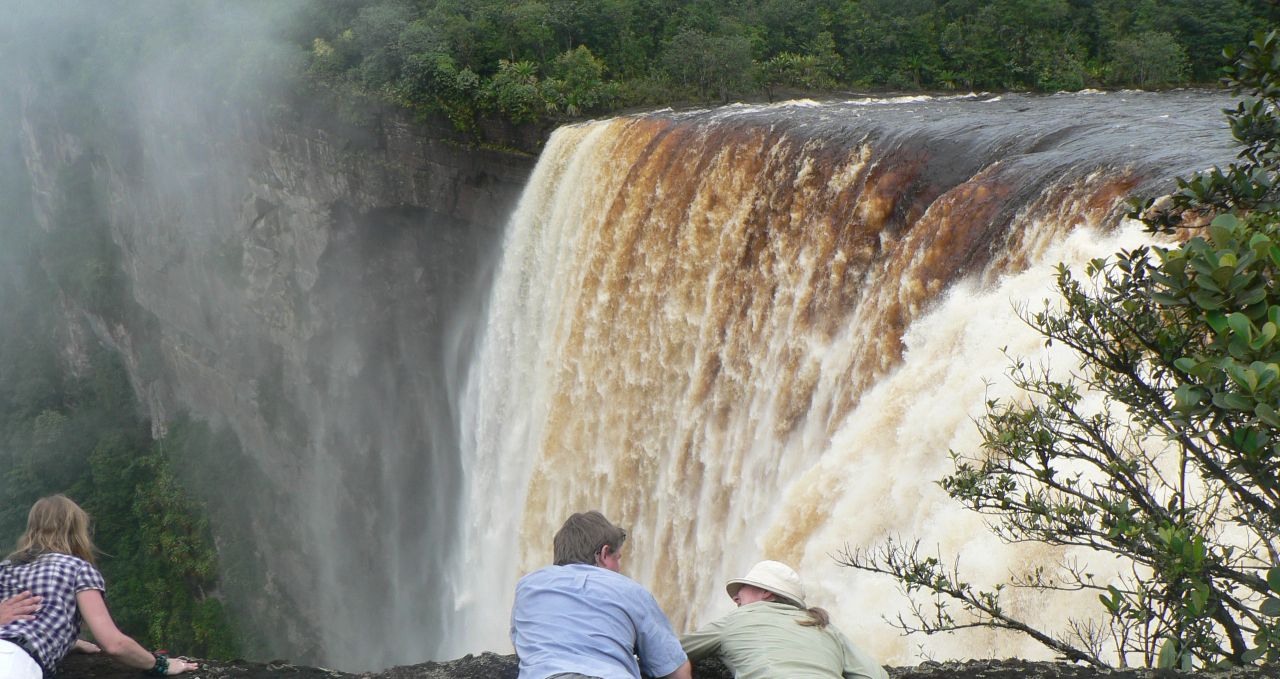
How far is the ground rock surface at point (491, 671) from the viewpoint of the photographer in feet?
11.5

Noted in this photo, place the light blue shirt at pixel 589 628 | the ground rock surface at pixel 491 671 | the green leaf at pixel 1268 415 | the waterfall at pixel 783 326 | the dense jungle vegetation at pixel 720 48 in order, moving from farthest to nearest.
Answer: the dense jungle vegetation at pixel 720 48
the waterfall at pixel 783 326
the ground rock surface at pixel 491 671
the light blue shirt at pixel 589 628
the green leaf at pixel 1268 415

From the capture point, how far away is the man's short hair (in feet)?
11.6

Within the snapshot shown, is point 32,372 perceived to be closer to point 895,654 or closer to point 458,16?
point 458,16

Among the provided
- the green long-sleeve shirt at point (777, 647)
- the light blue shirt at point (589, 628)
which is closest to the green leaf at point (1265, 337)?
the green long-sleeve shirt at point (777, 647)

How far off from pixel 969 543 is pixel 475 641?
40.5 ft

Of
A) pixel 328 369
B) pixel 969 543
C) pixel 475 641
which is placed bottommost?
pixel 475 641

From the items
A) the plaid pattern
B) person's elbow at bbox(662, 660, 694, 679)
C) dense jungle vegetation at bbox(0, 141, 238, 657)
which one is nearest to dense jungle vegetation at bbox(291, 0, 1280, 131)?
dense jungle vegetation at bbox(0, 141, 238, 657)

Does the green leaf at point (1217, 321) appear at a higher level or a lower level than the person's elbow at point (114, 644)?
higher

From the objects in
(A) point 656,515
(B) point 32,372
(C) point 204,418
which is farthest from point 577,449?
(B) point 32,372

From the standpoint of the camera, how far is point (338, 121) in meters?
21.3

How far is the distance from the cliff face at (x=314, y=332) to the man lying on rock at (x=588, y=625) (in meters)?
15.3

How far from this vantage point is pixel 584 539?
139 inches

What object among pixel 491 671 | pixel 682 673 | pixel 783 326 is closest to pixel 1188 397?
pixel 682 673

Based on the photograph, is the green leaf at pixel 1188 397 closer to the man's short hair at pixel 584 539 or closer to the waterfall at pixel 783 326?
the man's short hair at pixel 584 539
